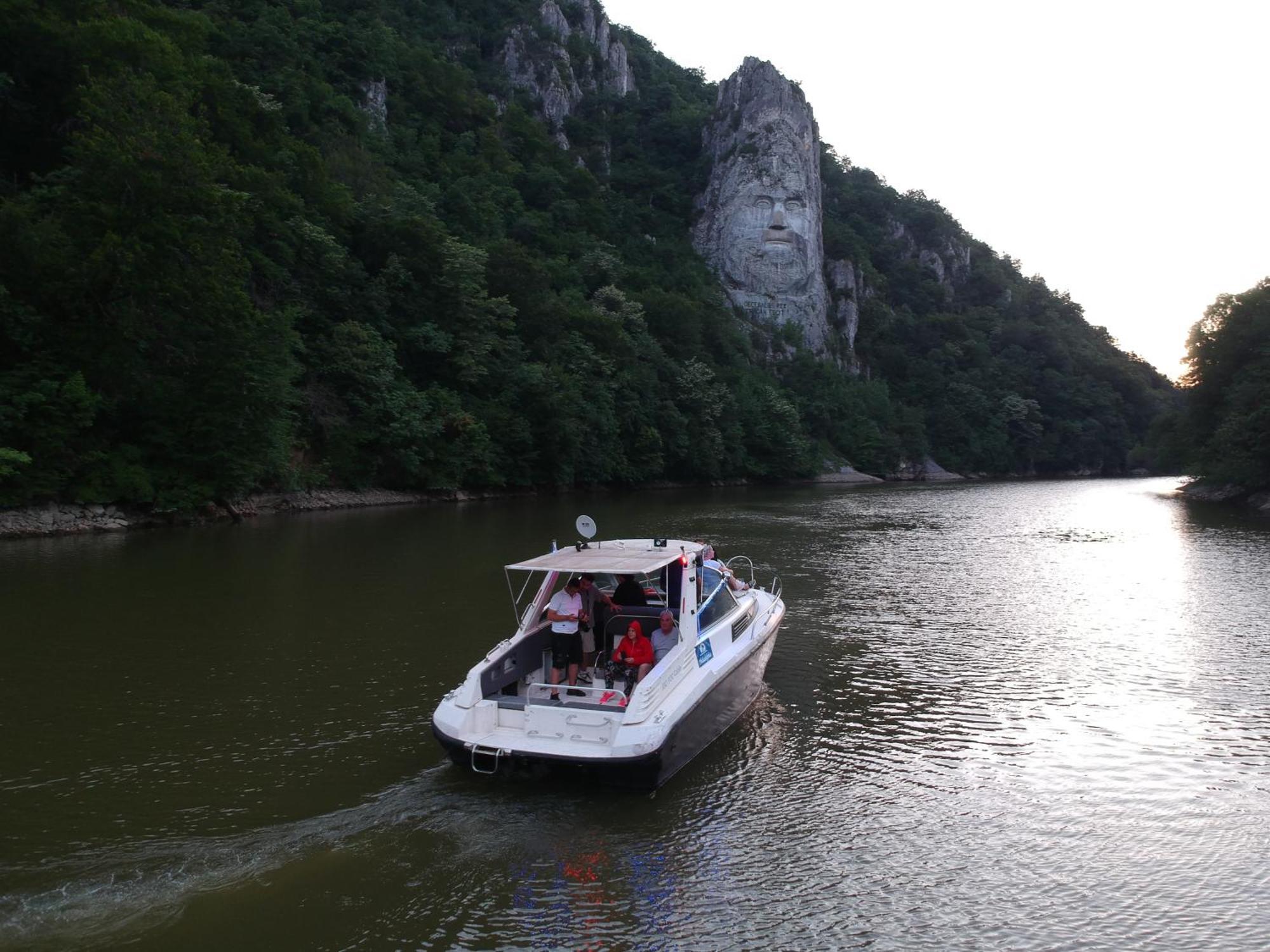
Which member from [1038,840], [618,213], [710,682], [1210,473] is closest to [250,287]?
[710,682]

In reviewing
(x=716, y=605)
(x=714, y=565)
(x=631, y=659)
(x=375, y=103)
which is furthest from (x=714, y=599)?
(x=375, y=103)

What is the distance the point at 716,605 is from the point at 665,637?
3.80 ft

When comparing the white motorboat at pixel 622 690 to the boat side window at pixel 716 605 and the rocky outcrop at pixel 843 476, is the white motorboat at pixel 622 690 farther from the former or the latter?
the rocky outcrop at pixel 843 476

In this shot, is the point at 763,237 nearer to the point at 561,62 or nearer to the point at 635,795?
the point at 561,62

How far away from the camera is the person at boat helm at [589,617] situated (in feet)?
32.6

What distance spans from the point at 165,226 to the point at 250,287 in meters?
11.5

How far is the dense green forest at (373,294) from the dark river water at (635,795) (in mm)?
12654

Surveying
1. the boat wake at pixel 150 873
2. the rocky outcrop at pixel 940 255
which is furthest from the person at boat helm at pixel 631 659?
the rocky outcrop at pixel 940 255

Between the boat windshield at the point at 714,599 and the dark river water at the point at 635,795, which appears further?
the boat windshield at the point at 714,599

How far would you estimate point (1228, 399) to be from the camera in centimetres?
4756

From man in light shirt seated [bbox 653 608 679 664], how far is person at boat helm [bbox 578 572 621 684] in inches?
30.0

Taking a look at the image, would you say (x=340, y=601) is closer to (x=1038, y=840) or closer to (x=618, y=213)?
(x=1038, y=840)

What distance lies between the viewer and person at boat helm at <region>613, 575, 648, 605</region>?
1078cm

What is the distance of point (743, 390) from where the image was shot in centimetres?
7344
